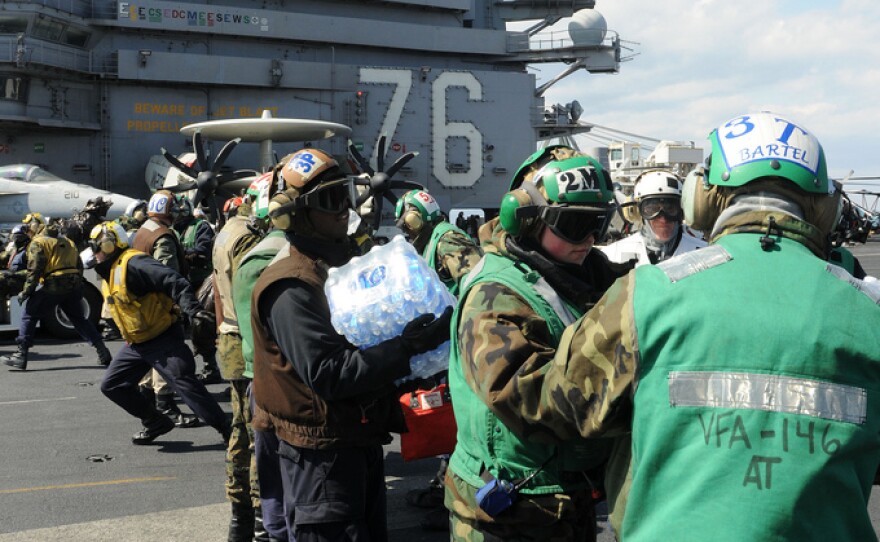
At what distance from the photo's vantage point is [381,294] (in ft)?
10.3

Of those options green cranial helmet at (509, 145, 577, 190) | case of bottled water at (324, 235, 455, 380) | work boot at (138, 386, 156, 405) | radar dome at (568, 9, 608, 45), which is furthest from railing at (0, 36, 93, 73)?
green cranial helmet at (509, 145, 577, 190)

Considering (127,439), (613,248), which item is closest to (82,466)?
(127,439)

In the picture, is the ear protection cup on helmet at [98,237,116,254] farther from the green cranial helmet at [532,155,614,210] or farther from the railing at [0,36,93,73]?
the railing at [0,36,93,73]

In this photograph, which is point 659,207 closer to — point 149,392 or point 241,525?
point 241,525

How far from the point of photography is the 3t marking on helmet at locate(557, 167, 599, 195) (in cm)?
276

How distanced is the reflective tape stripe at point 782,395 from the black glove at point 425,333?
1.50 metres

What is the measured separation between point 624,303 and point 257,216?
417 centimetres

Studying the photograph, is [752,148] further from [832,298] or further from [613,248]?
[613,248]

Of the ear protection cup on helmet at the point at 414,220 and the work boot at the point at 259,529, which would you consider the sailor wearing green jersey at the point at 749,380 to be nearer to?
the work boot at the point at 259,529

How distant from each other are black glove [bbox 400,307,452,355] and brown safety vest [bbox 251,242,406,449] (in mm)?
338

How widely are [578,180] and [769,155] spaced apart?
89cm

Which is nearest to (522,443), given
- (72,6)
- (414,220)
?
(414,220)

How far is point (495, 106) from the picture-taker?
3172 centimetres

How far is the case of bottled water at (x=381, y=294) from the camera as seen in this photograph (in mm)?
3141
